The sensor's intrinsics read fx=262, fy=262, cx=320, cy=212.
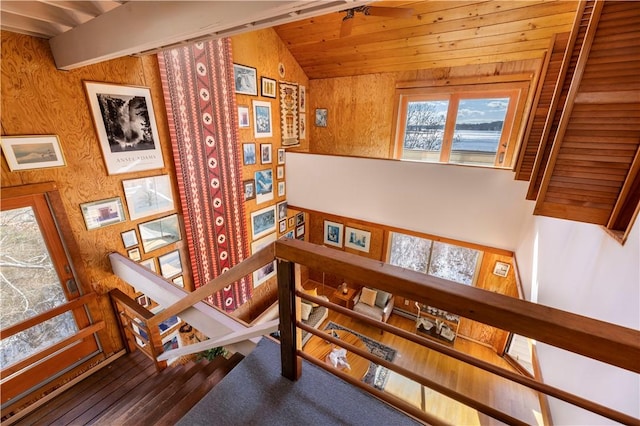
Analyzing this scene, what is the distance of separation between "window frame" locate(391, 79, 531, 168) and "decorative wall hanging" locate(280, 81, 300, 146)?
1.75 meters

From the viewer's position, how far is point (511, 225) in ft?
9.99

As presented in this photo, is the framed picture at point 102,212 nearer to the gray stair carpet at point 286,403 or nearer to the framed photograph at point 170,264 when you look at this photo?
the framed photograph at point 170,264

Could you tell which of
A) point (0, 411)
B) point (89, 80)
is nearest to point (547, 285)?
point (89, 80)

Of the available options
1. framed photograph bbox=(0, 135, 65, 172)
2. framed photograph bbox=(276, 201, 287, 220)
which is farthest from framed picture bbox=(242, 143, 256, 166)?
framed photograph bbox=(0, 135, 65, 172)

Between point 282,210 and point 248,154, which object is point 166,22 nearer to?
point 248,154

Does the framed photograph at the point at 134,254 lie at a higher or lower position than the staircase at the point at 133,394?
higher

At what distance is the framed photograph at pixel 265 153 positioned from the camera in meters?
4.12

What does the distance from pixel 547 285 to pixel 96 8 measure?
3.51 m

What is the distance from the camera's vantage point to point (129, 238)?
2.64 metres

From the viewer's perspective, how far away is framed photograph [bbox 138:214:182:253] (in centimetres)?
277

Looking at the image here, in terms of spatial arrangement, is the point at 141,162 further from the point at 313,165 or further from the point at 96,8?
the point at 313,165

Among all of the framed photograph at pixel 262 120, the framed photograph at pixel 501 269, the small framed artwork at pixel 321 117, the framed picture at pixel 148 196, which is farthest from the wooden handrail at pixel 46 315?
the framed photograph at pixel 501 269

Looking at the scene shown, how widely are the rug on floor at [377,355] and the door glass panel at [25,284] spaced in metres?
3.62

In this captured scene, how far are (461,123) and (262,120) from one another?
306 centimetres
